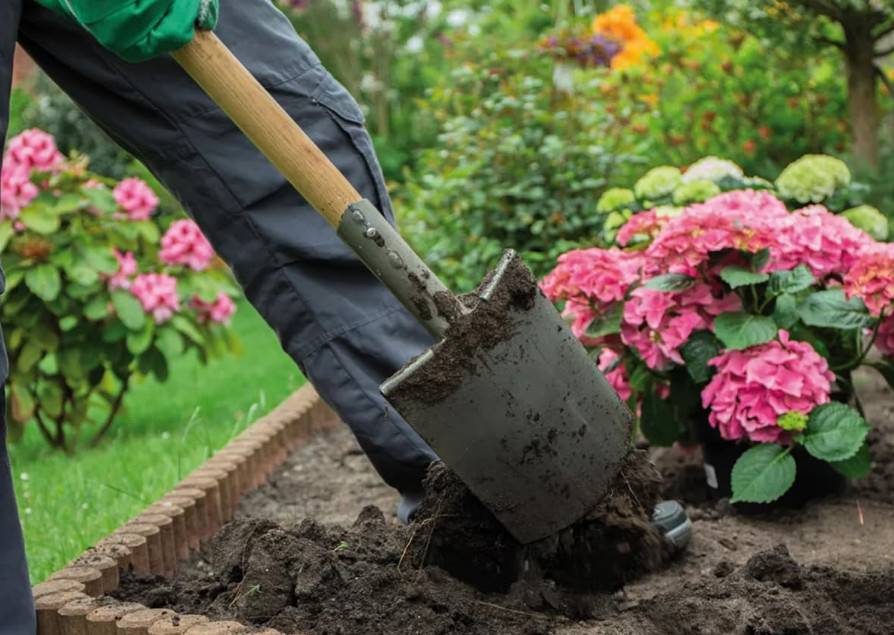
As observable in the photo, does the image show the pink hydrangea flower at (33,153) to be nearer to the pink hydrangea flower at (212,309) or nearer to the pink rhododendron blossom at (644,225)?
the pink hydrangea flower at (212,309)

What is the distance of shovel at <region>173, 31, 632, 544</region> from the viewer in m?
1.97

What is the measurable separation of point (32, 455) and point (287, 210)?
282cm

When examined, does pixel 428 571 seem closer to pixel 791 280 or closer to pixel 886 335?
Result: pixel 791 280

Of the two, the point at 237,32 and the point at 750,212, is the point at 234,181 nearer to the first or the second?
the point at 237,32

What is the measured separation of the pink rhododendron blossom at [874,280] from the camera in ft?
8.73

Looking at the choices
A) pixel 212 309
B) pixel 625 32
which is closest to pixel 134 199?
pixel 212 309

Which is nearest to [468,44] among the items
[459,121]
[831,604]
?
[459,121]

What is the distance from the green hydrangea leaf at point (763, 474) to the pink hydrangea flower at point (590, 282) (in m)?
0.49

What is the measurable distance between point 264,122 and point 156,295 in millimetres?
2635

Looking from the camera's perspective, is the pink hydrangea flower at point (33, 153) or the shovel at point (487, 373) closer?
the shovel at point (487, 373)

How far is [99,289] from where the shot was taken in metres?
4.48

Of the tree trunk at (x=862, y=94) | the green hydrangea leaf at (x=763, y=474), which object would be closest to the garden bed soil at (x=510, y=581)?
the green hydrangea leaf at (x=763, y=474)

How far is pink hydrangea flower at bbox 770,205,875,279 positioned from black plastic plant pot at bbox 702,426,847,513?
0.42 meters

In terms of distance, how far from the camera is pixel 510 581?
2.19m
